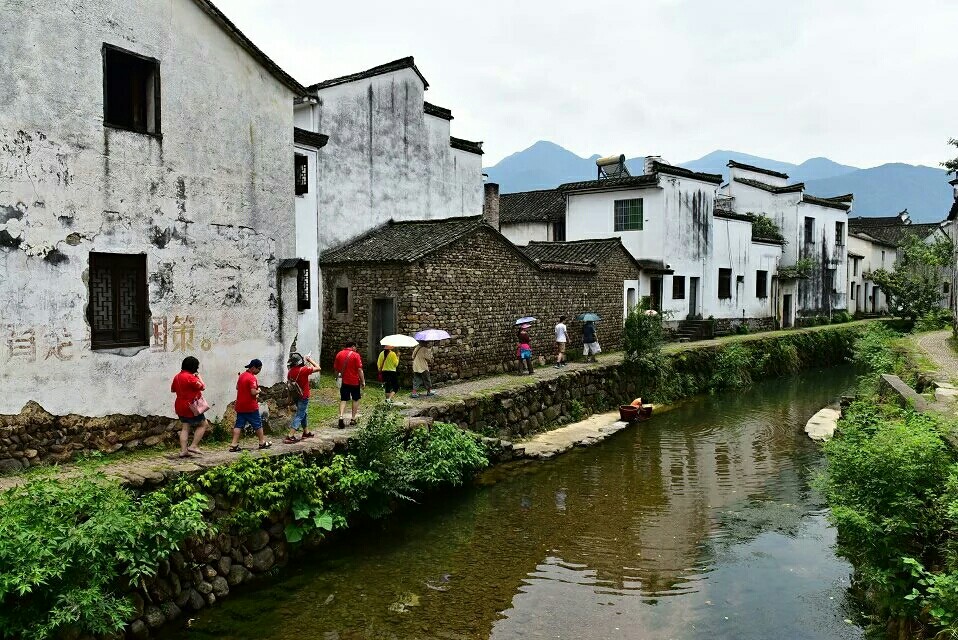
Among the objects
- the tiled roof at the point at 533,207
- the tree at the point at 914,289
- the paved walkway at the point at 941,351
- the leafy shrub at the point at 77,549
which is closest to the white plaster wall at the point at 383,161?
the tiled roof at the point at 533,207

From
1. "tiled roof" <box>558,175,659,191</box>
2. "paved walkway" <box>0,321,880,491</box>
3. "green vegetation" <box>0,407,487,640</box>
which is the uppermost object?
"tiled roof" <box>558,175,659,191</box>

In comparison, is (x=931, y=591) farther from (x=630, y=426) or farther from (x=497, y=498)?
(x=630, y=426)

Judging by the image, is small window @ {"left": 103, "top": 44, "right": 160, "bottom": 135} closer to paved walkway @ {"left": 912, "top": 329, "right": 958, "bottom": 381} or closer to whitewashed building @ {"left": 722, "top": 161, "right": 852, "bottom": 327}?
paved walkway @ {"left": 912, "top": 329, "right": 958, "bottom": 381}

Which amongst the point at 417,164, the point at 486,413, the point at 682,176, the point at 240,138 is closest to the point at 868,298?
the point at 682,176

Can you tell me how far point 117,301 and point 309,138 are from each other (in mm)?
8283

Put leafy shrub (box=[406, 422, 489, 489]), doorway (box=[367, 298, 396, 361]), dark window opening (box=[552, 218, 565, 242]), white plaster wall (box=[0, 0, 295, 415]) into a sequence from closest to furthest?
1. white plaster wall (box=[0, 0, 295, 415])
2. leafy shrub (box=[406, 422, 489, 489])
3. doorway (box=[367, 298, 396, 361])
4. dark window opening (box=[552, 218, 565, 242])

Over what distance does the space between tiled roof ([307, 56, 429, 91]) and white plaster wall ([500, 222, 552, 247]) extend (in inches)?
509

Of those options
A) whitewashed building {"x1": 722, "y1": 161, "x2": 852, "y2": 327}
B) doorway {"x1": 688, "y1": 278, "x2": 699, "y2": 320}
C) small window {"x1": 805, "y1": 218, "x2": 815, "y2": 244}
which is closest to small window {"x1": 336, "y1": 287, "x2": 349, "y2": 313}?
doorway {"x1": 688, "y1": 278, "x2": 699, "y2": 320}

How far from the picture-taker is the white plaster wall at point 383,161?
64.8ft

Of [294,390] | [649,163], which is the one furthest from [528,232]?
[294,390]

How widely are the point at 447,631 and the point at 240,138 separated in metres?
8.44

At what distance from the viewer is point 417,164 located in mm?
22672

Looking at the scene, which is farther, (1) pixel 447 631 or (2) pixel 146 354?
(2) pixel 146 354

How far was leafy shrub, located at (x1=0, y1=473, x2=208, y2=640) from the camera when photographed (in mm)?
6781
